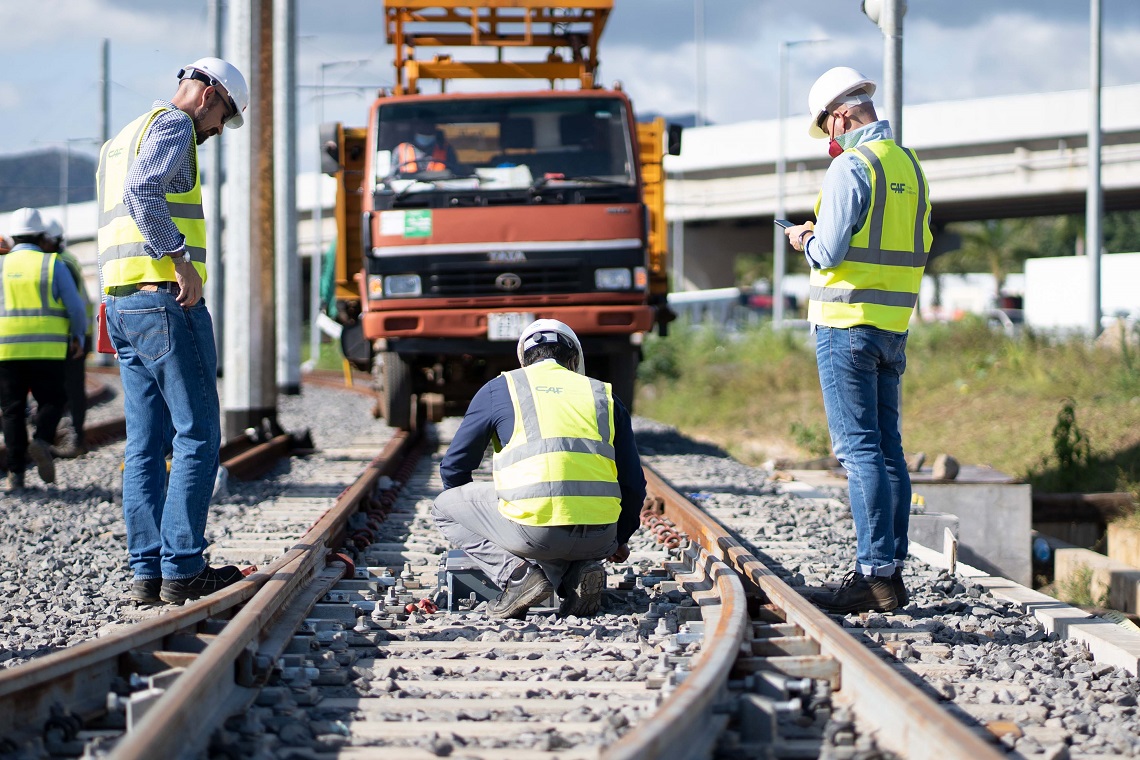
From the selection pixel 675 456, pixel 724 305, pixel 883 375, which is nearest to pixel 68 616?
pixel 883 375

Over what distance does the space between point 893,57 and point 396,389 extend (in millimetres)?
5359

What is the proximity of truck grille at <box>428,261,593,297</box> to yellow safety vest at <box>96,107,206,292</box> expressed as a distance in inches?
225

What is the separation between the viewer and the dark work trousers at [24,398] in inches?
374

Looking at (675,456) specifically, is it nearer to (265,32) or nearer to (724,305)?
(265,32)

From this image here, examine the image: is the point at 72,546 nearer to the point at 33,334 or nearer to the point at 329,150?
the point at 33,334

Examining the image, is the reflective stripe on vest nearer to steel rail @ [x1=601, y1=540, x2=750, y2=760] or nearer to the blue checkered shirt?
the blue checkered shirt

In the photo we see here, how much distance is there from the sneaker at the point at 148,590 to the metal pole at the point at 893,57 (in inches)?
233

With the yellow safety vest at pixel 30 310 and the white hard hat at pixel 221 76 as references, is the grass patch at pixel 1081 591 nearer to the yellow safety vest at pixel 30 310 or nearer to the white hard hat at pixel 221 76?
the white hard hat at pixel 221 76

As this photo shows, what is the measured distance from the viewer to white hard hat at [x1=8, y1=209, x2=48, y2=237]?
9.55 metres

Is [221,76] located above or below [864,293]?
above

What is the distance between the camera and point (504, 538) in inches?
211

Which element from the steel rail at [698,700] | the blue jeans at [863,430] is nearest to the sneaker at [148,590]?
the steel rail at [698,700]

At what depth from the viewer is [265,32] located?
517 inches

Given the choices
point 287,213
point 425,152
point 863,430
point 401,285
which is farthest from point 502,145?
point 287,213
